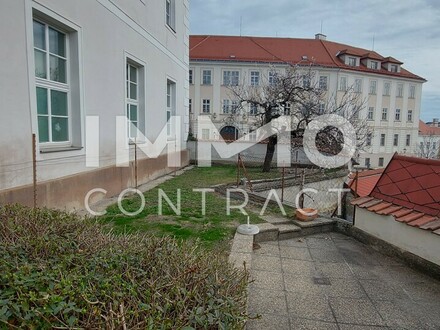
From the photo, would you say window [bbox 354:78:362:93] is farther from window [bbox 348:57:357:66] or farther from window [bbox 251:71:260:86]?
window [bbox 251:71:260:86]

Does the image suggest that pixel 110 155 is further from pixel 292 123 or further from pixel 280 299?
pixel 292 123

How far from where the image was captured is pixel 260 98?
14594 millimetres

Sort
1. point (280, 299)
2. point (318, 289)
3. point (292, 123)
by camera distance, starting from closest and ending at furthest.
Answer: point (280, 299) → point (318, 289) → point (292, 123)

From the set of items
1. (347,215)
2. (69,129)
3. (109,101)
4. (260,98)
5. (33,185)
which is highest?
(260,98)

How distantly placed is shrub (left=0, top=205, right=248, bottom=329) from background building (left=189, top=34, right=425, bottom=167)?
24320 mm

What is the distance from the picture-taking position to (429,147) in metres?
41.6

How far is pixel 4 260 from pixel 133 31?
290 inches

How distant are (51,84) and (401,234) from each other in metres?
5.93

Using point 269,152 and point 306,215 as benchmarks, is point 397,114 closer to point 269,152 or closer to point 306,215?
point 269,152

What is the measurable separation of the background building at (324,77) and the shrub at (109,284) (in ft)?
79.8

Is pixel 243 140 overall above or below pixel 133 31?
below

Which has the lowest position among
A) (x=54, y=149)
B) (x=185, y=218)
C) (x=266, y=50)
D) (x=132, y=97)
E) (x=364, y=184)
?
(x=185, y=218)

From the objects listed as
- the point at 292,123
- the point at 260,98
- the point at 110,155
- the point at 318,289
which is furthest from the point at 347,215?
the point at 260,98

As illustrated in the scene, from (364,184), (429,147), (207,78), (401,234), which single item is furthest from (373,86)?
(401,234)
